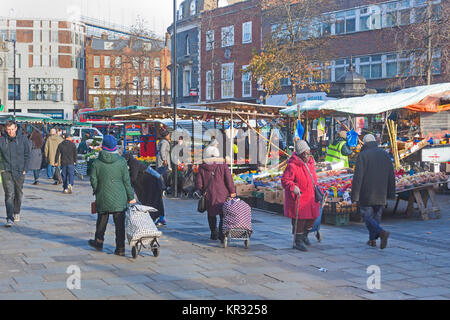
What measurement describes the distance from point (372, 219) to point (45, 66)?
71.0 m

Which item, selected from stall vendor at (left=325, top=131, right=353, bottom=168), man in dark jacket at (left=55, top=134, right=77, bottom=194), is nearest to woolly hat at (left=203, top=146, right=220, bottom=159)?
stall vendor at (left=325, top=131, right=353, bottom=168)

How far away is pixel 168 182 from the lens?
17.3 meters

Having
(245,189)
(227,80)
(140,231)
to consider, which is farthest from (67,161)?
(227,80)

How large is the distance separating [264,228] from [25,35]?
70978 mm

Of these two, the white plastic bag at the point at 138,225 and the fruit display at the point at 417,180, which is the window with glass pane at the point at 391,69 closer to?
the fruit display at the point at 417,180

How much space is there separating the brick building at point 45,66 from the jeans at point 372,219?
68.1 metres

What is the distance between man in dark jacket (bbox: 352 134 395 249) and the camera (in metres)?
9.16

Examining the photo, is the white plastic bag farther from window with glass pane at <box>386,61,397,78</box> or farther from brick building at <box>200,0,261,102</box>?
brick building at <box>200,0,261,102</box>

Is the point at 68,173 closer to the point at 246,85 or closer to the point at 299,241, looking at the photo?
the point at 299,241

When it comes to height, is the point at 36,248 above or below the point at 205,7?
below

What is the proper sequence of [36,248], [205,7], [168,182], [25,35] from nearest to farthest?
1. [36,248]
2. [168,182]
3. [205,7]
4. [25,35]

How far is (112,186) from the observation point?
8336 millimetres
